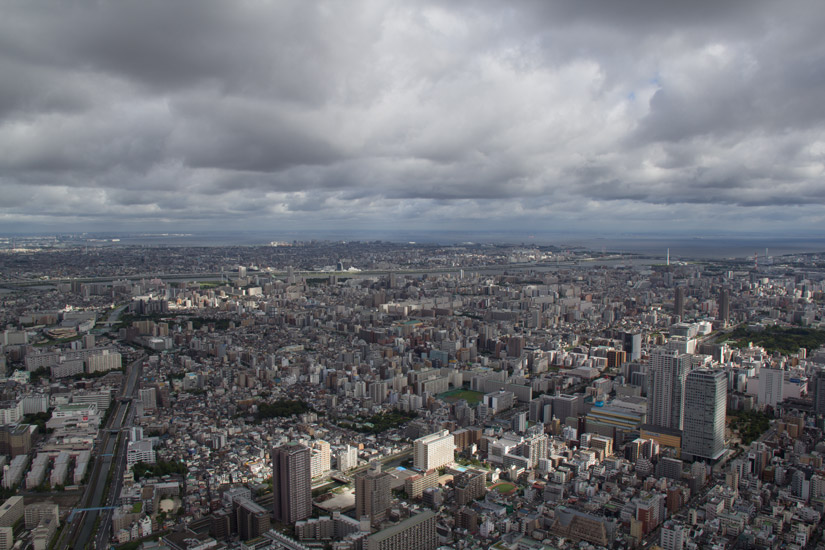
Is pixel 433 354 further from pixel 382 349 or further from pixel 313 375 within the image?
pixel 313 375

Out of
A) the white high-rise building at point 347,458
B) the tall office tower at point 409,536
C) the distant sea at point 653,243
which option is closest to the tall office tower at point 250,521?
the tall office tower at point 409,536

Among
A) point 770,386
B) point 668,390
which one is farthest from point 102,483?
point 770,386

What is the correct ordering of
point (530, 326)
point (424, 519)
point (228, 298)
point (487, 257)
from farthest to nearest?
point (487, 257) < point (228, 298) < point (530, 326) < point (424, 519)

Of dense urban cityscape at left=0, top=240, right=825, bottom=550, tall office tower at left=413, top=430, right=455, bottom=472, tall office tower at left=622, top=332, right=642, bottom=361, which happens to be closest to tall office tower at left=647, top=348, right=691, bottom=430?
dense urban cityscape at left=0, top=240, right=825, bottom=550

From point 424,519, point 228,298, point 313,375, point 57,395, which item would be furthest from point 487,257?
point 424,519

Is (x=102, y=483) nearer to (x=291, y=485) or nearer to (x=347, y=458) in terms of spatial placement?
(x=291, y=485)

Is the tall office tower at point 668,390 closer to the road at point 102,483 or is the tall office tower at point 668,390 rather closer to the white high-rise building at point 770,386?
the white high-rise building at point 770,386
